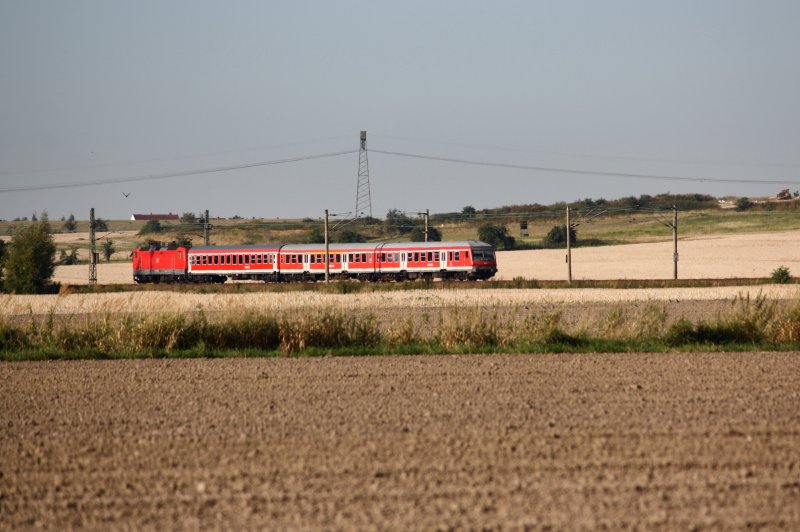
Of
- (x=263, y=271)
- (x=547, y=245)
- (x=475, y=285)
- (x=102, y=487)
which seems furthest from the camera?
(x=547, y=245)

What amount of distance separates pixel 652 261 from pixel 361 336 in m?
63.4

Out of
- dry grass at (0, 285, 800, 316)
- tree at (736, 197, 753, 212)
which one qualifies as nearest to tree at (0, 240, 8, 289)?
dry grass at (0, 285, 800, 316)

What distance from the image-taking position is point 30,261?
191 ft

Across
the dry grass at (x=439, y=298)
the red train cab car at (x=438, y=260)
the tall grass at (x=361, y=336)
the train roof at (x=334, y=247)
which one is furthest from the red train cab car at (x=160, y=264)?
the tall grass at (x=361, y=336)

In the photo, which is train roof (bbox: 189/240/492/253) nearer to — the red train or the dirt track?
the red train

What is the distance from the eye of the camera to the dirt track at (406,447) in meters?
8.85

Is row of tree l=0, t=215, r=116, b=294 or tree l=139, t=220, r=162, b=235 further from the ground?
tree l=139, t=220, r=162, b=235

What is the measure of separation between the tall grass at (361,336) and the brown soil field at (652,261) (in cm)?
4306

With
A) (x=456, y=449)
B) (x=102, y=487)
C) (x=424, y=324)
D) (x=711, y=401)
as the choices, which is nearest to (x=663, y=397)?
(x=711, y=401)

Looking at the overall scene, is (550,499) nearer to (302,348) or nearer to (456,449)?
(456,449)

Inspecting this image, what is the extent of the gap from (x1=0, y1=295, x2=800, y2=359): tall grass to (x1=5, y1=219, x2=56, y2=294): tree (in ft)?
123

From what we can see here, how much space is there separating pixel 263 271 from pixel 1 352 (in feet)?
132

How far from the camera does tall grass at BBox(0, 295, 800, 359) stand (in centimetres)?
2053

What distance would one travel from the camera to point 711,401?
13930mm
